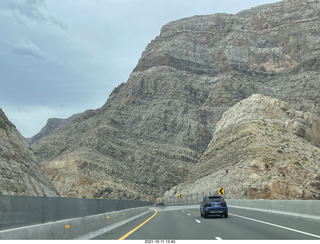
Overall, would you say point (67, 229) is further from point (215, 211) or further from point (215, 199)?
point (215, 199)

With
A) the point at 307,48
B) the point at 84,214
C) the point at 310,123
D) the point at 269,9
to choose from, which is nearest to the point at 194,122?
the point at 310,123

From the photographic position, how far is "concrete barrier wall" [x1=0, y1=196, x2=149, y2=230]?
7.92 meters

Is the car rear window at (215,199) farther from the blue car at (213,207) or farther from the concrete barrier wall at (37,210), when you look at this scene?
the concrete barrier wall at (37,210)

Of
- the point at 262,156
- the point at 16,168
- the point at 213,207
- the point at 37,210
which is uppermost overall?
the point at 262,156

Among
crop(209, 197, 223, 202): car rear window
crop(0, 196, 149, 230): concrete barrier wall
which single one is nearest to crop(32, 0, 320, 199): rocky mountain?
crop(209, 197, 223, 202): car rear window

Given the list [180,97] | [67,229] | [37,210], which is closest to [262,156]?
[67,229]

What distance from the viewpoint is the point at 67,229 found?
10602 millimetres

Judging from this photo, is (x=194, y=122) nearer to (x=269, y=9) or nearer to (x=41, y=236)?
(x=269, y=9)

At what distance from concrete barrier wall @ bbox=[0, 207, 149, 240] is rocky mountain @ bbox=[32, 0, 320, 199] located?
6950cm

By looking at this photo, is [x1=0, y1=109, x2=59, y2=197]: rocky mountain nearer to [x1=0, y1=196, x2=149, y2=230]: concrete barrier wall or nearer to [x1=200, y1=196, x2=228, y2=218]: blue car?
[x1=200, y1=196, x2=228, y2=218]: blue car

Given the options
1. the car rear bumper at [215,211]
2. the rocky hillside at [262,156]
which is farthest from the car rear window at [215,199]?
the rocky hillside at [262,156]

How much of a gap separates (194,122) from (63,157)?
144 ft

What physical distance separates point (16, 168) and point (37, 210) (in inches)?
1323
